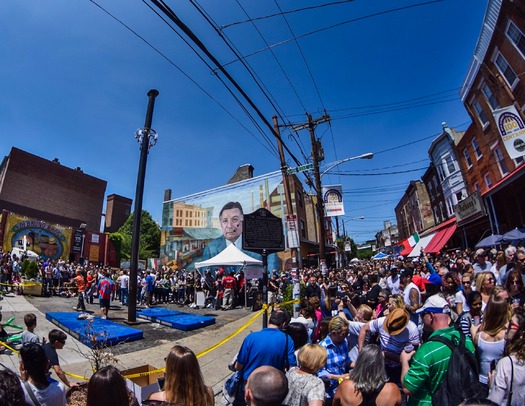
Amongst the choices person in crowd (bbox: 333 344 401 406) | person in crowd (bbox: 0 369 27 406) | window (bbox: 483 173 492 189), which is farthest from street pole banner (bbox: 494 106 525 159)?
person in crowd (bbox: 0 369 27 406)

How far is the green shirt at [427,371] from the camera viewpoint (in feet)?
8.57

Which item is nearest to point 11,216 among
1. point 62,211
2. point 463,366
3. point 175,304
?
point 62,211

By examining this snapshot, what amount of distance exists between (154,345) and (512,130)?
16388 mm

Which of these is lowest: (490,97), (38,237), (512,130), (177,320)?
(177,320)

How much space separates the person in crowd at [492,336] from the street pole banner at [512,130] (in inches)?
510

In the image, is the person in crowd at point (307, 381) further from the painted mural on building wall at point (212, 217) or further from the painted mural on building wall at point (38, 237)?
the painted mural on building wall at point (38, 237)

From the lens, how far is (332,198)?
13.7 metres

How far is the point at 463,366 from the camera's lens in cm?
248

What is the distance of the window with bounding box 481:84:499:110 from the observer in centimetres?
1727

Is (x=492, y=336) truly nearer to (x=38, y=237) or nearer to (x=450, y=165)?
(x=450, y=165)

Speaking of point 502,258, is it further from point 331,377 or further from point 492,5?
point 492,5

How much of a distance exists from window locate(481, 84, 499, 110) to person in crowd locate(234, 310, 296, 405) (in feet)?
66.8

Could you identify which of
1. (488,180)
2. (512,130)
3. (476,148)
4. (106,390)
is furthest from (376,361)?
(476,148)

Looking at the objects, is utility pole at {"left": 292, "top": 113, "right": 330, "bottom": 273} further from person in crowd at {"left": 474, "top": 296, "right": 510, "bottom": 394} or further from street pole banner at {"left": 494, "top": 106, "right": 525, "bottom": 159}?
person in crowd at {"left": 474, "top": 296, "right": 510, "bottom": 394}
